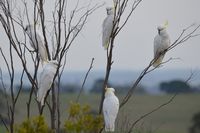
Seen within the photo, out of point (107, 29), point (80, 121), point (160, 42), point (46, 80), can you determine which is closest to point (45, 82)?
point (46, 80)

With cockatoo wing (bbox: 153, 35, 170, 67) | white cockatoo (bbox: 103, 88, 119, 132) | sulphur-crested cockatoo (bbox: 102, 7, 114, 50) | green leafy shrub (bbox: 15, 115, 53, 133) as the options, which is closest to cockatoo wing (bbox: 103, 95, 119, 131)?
white cockatoo (bbox: 103, 88, 119, 132)

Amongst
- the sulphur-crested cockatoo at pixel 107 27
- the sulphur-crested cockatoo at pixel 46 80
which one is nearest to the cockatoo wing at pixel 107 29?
the sulphur-crested cockatoo at pixel 107 27

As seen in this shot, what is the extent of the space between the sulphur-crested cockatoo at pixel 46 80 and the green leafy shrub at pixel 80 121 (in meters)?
0.59

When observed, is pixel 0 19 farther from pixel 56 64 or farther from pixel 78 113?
pixel 78 113

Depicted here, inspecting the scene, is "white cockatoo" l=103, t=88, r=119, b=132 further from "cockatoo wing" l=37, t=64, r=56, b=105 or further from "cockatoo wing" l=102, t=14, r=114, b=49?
"cockatoo wing" l=102, t=14, r=114, b=49

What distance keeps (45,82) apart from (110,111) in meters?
0.56

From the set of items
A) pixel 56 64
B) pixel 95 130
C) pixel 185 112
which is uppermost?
pixel 56 64

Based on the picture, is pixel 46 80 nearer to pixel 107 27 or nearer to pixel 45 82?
pixel 45 82

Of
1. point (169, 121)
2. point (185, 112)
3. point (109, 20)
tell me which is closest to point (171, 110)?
point (185, 112)

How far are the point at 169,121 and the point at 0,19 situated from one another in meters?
18.3

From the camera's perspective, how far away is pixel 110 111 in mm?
5535

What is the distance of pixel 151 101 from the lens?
89.0 ft

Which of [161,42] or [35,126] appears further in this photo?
[161,42]

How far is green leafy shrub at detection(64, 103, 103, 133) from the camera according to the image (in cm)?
489
